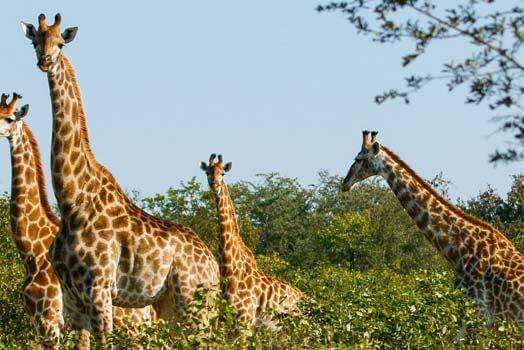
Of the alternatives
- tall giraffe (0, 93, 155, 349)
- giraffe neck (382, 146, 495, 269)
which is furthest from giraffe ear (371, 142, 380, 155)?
tall giraffe (0, 93, 155, 349)

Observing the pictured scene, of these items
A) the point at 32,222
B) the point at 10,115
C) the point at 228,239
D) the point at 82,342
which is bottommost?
the point at 82,342

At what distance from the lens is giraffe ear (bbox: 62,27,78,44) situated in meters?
12.7

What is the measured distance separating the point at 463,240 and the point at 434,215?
1.66 feet

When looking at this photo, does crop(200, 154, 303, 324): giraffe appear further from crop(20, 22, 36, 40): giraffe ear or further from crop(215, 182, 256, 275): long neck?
crop(20, 22, 36, 40): giraffe ear

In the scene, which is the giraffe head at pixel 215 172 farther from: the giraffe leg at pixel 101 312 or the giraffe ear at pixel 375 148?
the giraffe leg at pixel 101 312

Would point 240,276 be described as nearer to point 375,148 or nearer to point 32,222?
point 375,148

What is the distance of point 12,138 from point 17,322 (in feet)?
14.8

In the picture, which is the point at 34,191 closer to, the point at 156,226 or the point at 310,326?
the point at 156,226

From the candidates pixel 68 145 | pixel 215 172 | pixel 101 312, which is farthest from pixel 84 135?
pixel 215 172

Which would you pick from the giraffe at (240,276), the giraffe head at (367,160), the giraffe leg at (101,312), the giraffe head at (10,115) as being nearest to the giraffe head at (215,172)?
the giraffe at (240,276)

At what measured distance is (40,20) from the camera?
42.0 feet

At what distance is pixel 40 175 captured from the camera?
14.8 meters

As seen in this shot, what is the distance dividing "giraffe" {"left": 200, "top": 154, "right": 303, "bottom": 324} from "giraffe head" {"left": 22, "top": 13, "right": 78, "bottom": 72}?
4476mm

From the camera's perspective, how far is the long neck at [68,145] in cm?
1311
